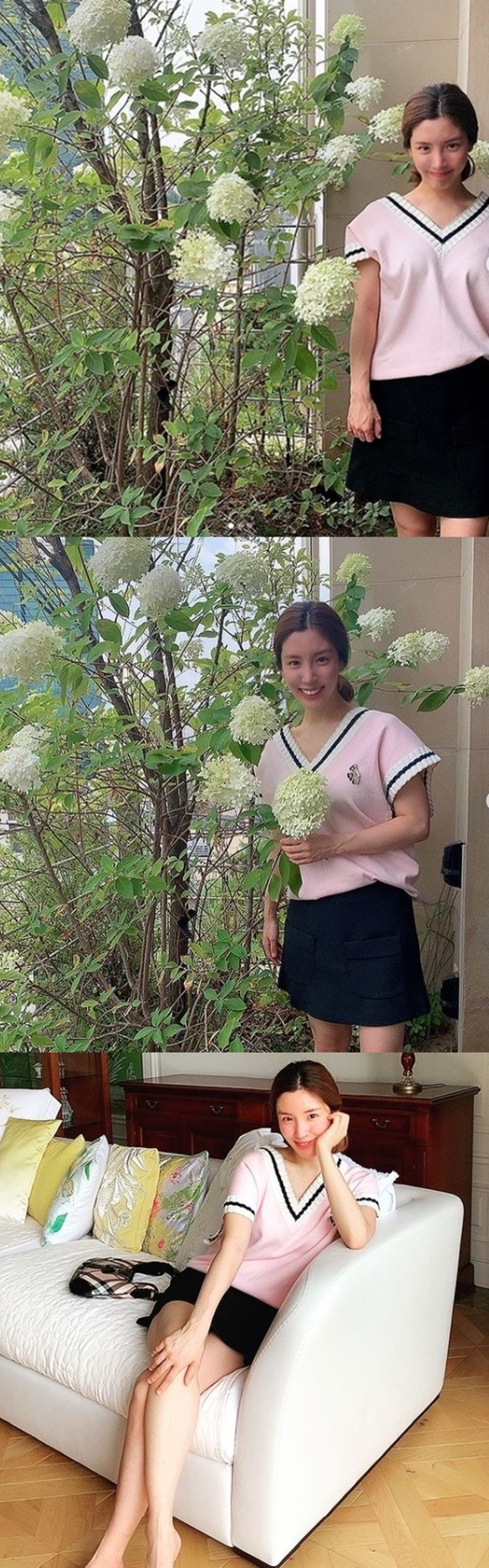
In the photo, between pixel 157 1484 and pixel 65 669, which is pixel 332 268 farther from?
pixel 157 1484

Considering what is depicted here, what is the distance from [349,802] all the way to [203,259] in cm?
111

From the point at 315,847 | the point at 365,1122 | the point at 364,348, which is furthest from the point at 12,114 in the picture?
the point at 365,1122

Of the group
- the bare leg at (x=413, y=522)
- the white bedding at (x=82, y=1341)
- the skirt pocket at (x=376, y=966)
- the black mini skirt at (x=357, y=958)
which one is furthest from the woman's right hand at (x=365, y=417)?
the white bedding at (x=82, y=1341)

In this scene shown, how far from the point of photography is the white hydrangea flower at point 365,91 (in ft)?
7.25

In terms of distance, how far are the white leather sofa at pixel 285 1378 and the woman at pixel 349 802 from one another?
67 cm

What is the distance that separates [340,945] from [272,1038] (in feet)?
0.95

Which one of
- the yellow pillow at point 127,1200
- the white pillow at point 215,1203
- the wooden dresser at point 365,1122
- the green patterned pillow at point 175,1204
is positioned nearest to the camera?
the white pillow at point 215,1203

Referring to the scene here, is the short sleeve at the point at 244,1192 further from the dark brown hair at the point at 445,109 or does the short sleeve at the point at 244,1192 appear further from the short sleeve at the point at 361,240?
the dark brown hair at the point at 445,109

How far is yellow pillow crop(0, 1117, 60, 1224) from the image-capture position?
144 inches

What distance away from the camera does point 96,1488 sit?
2.61 metres

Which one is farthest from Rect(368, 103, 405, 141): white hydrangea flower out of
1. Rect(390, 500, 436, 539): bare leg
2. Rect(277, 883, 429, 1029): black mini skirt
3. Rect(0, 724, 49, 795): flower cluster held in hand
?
Rect(277, 883, 429, 1029): black mini skirt

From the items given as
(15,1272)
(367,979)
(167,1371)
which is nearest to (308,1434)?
(167,1371)

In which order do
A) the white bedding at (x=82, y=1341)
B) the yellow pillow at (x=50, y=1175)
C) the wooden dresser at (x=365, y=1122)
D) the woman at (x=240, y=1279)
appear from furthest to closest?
1. the wooden dresser at (x=365, y=1122)
2. the yellow pillow at (x=50, y=1175)
3. the white bedding at (x=82, y=1341)
4. the woman at (x=240, y=1279)

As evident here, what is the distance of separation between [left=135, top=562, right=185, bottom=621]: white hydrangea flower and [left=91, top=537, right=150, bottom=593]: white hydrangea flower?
26 millimetres
